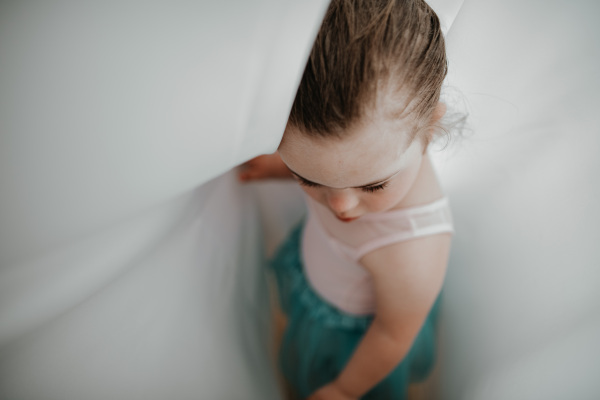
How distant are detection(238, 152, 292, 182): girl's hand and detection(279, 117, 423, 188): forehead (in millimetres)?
346

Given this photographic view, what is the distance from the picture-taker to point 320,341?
77cm

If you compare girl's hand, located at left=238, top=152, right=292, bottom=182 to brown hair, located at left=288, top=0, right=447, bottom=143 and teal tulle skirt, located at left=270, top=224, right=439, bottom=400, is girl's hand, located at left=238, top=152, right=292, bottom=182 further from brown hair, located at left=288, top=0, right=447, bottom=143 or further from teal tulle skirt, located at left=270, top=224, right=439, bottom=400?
brown hair, located at left=288, top=0, right=447, bottom=143

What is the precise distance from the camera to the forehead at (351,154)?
0.37 m

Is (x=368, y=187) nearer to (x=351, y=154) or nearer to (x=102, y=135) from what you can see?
(x=351, y=154)

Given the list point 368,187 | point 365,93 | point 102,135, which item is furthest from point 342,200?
point 102,135

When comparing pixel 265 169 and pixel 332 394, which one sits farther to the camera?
pixel 265 169

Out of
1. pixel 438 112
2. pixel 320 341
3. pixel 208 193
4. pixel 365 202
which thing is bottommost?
pixel 320 341

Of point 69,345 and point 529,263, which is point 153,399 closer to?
point 69,345

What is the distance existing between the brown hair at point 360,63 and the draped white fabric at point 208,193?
4 cm

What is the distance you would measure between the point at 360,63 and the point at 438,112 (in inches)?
5.7

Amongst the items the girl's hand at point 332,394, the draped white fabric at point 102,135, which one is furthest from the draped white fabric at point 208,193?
the girl's hand at point 332,394

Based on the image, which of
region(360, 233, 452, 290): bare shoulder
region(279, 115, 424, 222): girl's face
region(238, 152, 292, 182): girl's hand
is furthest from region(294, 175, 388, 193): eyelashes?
region(238, 152, 292, 182): girl's hand

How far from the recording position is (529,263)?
491 millimetres

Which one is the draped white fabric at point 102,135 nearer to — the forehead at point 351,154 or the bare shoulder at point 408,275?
the forehead at point 351,154
